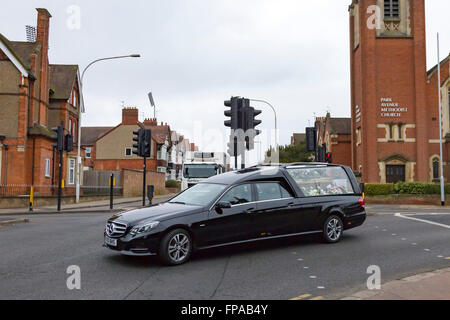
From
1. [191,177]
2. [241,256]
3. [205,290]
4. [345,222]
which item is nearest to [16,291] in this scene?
[205,290]

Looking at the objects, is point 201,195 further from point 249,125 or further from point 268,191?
point 249,125

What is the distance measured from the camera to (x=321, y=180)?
8.94 m

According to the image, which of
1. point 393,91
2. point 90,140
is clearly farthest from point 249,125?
point 90,140

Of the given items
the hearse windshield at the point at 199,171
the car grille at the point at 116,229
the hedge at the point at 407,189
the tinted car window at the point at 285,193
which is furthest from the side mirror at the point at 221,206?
the hedge at the point at 407,189

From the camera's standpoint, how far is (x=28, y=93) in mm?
26656

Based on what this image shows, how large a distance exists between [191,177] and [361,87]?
63.2ft

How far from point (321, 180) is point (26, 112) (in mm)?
23371

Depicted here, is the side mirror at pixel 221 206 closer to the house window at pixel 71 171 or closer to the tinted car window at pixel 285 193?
the tinted car window at pixel 285 193

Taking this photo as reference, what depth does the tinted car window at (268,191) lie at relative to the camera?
7.82 meters

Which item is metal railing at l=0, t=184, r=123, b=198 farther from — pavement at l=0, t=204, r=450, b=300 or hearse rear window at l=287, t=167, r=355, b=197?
hearse rear window at l=287, t=167, r=355, b=197

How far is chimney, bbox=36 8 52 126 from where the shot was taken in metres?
28.6

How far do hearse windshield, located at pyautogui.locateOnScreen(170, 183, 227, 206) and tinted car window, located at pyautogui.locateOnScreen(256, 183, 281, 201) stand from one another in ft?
2.50

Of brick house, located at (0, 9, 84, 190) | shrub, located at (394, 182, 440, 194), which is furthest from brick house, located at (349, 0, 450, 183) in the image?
brick house, located at (0, 9, 84, 190)
